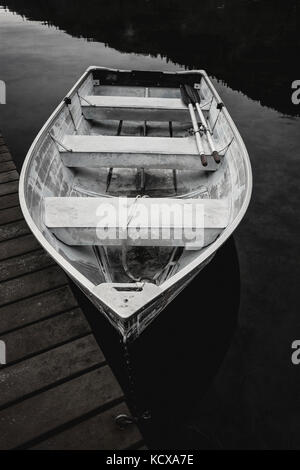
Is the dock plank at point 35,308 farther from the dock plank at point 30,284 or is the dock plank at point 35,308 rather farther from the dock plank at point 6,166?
the dock plank at point 6,166

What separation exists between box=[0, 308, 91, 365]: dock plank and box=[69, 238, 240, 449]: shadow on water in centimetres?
62

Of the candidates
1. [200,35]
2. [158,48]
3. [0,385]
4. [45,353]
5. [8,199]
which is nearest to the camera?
[0,385]

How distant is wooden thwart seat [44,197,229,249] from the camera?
3314 millimetres

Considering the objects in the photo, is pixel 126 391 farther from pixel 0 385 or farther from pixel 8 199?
pixel 8 199

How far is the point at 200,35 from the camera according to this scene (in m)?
16.5

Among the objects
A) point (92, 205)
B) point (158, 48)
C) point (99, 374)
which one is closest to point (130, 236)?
point (92, 205)

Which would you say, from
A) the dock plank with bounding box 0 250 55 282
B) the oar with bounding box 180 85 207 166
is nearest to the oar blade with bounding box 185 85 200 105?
the oar with bounding box 180 85 207 166

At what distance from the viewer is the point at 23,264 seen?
3.67 meters

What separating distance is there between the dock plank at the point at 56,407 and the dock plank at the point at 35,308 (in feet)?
2.43

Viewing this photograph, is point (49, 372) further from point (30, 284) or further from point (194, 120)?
point (194, 120)

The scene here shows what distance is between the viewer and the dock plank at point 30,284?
336 centimetres

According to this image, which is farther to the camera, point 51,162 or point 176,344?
point 51,162

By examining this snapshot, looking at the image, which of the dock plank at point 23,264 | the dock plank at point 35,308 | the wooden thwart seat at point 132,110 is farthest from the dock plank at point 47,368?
the wooden thwart seat at point 132,110
